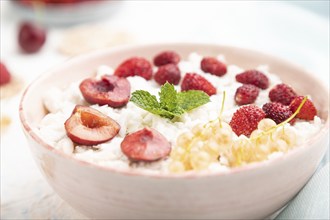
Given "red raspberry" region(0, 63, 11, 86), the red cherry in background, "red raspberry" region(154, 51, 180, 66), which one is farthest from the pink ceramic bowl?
the red cherry in background

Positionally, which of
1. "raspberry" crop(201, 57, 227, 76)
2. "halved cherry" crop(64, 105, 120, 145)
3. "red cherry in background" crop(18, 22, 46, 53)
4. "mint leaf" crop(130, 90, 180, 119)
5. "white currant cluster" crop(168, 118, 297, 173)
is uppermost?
"white currant cluster" crop(168, 118, 297, 173)

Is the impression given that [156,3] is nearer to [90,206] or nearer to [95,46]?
[95,46]

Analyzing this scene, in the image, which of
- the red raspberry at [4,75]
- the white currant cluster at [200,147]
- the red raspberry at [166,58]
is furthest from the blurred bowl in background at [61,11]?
the white currant cluster at [200,147]

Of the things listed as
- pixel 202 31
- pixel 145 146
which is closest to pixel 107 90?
pixel 145 146

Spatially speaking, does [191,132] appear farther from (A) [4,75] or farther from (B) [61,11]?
(B) [61,11]

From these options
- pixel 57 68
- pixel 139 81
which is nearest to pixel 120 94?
pixel 139 81

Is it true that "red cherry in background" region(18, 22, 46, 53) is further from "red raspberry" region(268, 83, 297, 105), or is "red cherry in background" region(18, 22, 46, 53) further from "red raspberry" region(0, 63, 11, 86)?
"red raspberry" region(268, 83, 297, 105)
